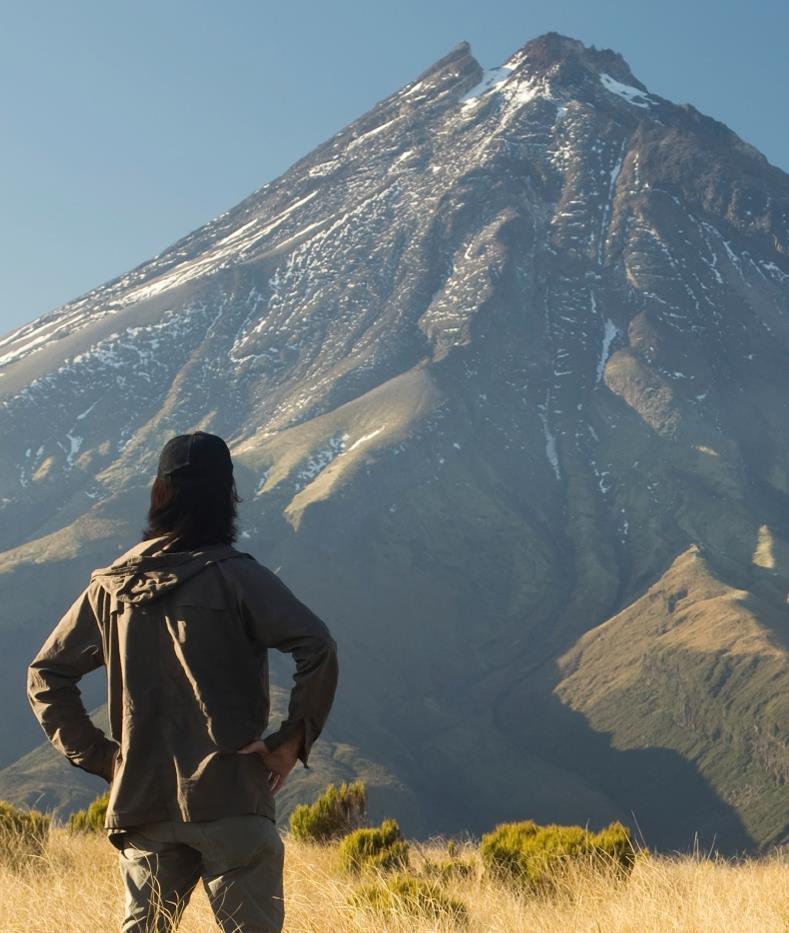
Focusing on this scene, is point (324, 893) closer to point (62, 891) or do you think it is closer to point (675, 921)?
point (62, 891)

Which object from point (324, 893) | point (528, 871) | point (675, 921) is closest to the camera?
point (675, 921)

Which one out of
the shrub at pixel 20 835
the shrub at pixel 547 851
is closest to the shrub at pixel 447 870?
the shrub at pixel 547 851

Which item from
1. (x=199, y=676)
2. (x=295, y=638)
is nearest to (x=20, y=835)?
(x=199, y=676)

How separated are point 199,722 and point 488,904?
11.3 ft

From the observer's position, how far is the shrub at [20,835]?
9125mm

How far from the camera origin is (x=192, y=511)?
5.17 m

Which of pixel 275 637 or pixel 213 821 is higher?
pixel 275 637

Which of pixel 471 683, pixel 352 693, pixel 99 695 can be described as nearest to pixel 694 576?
pixel 471 683

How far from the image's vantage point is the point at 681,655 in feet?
533

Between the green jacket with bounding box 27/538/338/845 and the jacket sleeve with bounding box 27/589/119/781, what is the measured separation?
83 mm

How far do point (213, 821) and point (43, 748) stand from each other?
146196mm

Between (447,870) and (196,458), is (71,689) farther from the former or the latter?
(447,870)

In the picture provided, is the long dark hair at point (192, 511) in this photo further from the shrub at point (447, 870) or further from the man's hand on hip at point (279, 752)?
the shrub at point (447, 870)

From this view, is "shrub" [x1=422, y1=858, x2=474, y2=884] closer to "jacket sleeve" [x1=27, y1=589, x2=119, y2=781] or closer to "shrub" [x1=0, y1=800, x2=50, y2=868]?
"shrub" [x1=0, y1=800, x2=50, y2=868]
